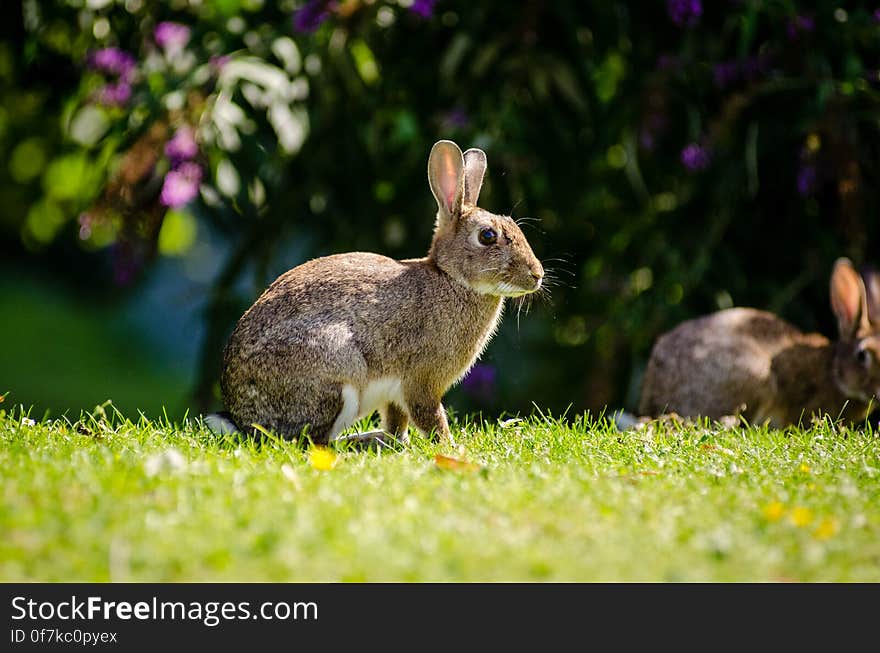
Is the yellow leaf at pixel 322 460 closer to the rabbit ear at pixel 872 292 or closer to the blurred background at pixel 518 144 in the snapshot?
the blurred background at pixel 518 144

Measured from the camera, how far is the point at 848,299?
656 cm

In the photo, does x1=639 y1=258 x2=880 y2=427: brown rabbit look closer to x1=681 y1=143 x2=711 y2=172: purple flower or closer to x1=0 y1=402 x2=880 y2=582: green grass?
x1=681 y1=143 x2=711 y2=172: purple flower

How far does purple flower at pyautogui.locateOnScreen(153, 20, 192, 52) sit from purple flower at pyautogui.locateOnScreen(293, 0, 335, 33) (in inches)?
38.0

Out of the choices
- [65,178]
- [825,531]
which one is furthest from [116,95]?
[825,531]

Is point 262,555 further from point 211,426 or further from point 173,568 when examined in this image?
point 211,426

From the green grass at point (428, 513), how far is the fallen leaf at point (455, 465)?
0.04 metres

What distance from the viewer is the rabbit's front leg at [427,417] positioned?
15.9 ft

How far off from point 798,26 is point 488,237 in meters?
2.98

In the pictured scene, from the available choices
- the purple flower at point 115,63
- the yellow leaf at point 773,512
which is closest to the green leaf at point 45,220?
the purple flower at point 115,63

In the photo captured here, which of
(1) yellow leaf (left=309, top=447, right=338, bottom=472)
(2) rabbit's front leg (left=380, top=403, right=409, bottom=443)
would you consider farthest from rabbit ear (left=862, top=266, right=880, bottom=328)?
(1) yellow leaf (left=309, top=447, right=338, bottom=472)

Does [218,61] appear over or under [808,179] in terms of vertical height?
over

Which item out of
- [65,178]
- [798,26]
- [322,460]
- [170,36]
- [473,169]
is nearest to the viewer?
[322,460]

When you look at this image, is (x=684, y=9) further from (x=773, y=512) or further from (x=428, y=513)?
(x=428, y=513)

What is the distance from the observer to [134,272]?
693cm
